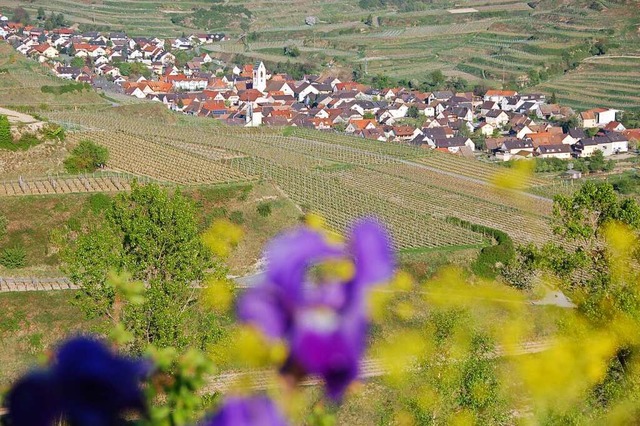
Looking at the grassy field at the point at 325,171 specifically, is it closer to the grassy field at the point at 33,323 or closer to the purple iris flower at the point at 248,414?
the grassy field at the point at 33,323

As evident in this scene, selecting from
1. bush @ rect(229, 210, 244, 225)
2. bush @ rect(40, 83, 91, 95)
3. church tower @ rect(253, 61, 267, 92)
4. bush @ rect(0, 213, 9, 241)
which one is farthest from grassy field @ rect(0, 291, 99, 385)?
church tower @ rect(253, 61, 267, 92)

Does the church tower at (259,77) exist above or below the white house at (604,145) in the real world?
above

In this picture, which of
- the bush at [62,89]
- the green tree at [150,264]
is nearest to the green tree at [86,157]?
the green tree at [150,264]

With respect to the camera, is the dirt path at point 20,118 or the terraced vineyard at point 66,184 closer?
the terraced vineyard at point 66,184

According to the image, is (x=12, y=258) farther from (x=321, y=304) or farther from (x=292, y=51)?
(x=292, y=51)

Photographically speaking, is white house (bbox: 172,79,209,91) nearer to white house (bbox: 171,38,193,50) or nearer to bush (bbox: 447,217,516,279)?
white house (bbox: 171,38,193,50)

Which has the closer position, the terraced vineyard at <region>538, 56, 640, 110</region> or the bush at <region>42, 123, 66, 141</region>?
the bush at <region>42, 123, 66, 141</region>

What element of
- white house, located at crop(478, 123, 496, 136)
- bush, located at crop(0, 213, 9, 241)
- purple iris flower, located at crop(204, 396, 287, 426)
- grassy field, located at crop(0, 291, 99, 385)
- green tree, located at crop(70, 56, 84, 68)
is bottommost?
white house, located at crop(478, 123, 496, 136)

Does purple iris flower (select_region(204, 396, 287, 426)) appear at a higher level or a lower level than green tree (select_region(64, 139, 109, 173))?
higher
